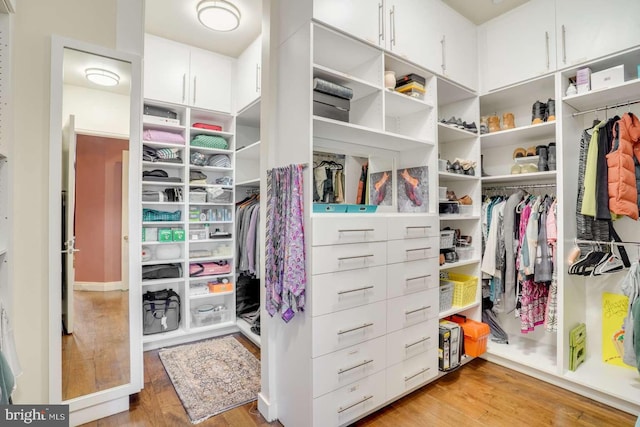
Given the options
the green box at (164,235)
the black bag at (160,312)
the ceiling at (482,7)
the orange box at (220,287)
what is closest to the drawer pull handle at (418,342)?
the orange box at (220,287)

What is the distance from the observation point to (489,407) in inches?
79.5

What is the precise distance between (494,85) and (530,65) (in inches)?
10.7

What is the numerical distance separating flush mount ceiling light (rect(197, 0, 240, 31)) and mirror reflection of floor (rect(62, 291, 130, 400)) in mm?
2199

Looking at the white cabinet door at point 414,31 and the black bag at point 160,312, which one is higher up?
the white cabinet door at point 414,31

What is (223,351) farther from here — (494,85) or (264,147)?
(494,85)

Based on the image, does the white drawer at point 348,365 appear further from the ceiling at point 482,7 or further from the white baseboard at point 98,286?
the ceiling at point 482,7

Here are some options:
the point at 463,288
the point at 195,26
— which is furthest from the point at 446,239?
the point at 195,26

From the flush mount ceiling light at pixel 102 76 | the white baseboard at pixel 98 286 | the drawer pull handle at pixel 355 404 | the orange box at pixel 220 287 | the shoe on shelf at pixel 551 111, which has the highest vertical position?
the flush mount ceiling light at pixel 102 76

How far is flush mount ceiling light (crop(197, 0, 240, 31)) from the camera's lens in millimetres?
2400

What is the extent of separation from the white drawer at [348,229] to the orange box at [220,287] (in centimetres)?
208

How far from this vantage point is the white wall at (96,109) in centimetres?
183

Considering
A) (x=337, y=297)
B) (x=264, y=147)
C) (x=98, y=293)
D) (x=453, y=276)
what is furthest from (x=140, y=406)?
(x=453, y=276)

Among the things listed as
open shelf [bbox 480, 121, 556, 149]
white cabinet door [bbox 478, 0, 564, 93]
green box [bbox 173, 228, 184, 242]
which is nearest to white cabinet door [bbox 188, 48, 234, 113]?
green box [bbox 173, 228, 184, 242]

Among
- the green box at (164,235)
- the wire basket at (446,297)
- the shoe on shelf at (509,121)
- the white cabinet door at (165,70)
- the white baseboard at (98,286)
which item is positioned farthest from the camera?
the green box at (164,235)
